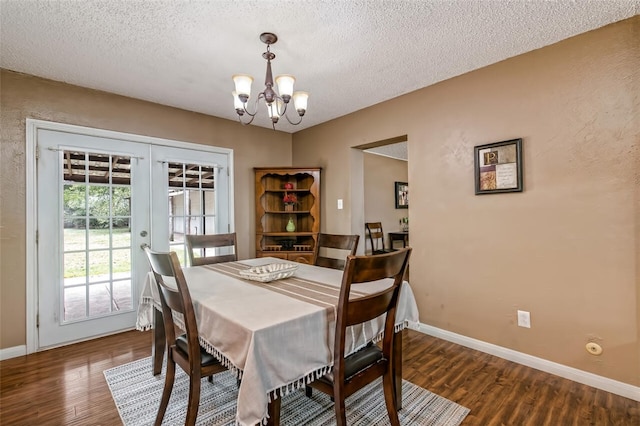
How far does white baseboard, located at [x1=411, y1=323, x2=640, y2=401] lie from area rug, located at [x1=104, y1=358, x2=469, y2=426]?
0.45 metres

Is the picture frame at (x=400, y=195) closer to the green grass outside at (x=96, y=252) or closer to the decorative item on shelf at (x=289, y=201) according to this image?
the decorative item on shelf at (x=289, y=201)

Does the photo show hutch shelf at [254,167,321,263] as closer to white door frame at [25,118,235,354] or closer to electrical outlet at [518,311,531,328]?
white door frame at [25,118,235,354]

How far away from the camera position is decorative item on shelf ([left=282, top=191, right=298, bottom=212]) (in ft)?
13.6

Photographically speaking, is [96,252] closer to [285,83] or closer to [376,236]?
[285,83]

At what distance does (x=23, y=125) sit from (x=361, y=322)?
3.19 meters

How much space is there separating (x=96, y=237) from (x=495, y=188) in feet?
11.8

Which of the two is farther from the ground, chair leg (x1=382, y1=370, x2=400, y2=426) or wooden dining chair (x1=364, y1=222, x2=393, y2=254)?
wooden dining chair (x1=364, y1=222, x2=393, y2=254)

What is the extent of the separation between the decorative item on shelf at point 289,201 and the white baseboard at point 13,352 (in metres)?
2.88

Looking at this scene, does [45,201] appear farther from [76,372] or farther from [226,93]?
[226,93]

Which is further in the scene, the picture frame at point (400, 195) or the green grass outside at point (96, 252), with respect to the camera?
the picture frame at point (400, 195)

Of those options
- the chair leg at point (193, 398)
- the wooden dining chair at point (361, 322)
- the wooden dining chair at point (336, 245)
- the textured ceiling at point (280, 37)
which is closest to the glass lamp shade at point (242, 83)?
the textured ceiling at point (280, 37)

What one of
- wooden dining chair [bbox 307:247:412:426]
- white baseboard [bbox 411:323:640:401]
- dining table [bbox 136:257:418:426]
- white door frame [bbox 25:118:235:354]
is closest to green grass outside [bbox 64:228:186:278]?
white door frame [bbox 25:118:235:354]

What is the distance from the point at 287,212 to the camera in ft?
13.4

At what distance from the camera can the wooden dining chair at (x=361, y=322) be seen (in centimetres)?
124
